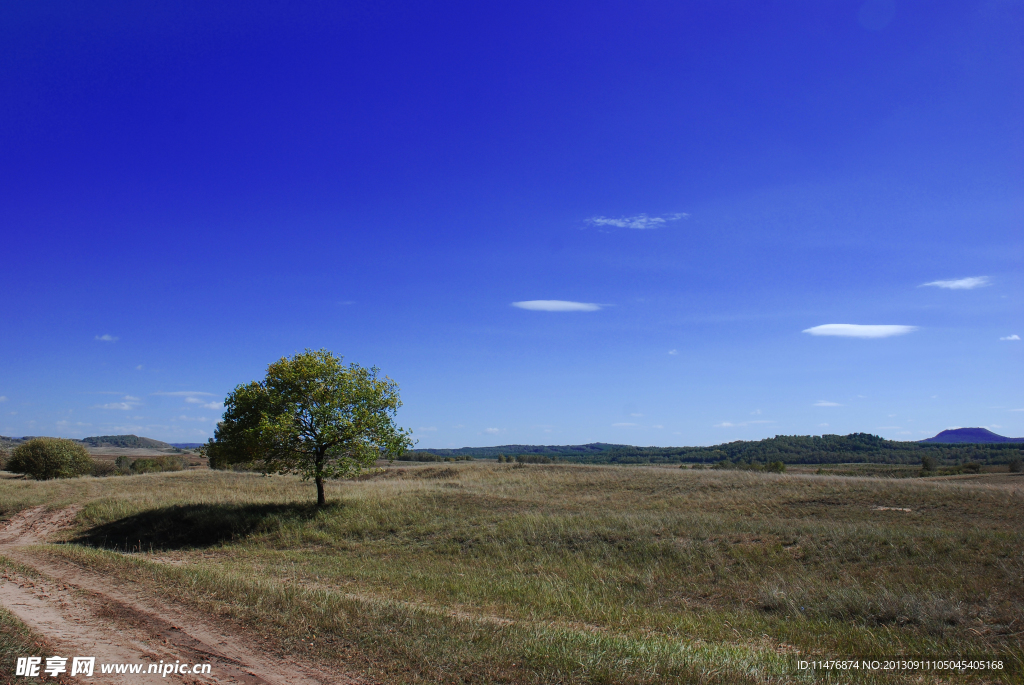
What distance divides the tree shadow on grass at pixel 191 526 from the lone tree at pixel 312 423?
2.06m

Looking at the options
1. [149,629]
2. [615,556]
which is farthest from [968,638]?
[149,629]

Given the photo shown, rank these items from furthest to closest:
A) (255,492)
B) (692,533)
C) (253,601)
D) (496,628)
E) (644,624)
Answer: (255,492) → (692,533) → (644,624) → (253,601) → (496,628)

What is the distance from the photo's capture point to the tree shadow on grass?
21500 millimetres

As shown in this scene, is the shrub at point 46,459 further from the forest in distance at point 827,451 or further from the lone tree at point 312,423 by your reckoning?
the forest in distance at point 827,451

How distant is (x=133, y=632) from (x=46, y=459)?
51051 millimetres

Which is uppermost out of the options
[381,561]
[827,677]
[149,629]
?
[149,629]

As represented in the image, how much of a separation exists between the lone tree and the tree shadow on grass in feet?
6.77

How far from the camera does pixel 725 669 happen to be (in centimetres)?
664

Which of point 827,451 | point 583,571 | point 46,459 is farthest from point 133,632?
point 827,451

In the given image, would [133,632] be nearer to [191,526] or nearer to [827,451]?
[191,526]

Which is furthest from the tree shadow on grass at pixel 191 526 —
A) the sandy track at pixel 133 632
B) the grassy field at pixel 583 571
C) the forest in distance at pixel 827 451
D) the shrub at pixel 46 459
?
the forest in distance at pixel 827 451

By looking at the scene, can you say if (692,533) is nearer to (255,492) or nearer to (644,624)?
(644,624)

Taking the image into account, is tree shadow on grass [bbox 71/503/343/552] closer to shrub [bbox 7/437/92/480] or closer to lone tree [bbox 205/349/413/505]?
lone tree [bbox 205/349/413/505]

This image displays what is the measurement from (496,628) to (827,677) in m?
4.70
